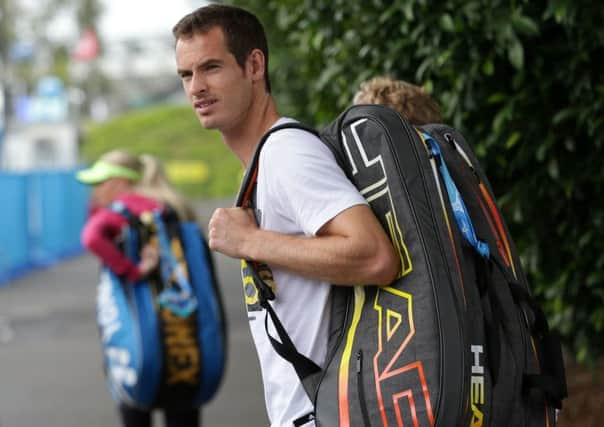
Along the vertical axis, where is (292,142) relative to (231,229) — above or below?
above

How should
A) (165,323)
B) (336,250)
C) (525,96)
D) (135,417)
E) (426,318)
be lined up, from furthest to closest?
(135,417) → (165,323) → (525,96) → (336,250) → (426,318)

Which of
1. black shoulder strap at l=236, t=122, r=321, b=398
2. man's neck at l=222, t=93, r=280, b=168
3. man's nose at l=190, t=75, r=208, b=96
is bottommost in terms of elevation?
black shoulder strap at l=236, t=122, r=321, b=398

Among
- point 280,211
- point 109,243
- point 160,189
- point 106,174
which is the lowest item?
point 280,211

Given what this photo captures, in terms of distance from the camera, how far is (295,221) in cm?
231

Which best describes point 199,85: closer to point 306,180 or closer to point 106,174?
point 306,180

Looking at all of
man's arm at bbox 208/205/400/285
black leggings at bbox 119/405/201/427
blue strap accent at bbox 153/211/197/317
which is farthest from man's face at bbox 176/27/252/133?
black leggings at bbox 119/405/201/427

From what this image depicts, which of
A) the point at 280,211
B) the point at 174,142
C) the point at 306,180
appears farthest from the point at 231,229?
the point at 174,142

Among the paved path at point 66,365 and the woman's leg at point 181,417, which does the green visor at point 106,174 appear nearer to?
the woman's leg at point 181,417

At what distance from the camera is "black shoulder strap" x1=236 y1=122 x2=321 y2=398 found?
7.52ft

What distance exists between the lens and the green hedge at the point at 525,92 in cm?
404

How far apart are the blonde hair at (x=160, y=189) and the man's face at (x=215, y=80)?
2950 millimetres

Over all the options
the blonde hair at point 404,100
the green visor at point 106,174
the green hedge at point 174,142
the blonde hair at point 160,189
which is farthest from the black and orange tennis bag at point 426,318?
the green hedge at point 174,142

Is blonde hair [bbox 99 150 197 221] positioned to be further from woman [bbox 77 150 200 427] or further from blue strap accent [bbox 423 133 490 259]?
blue strap accent [bbox 423 133 490 259]

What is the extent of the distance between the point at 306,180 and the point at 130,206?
3.20 m
